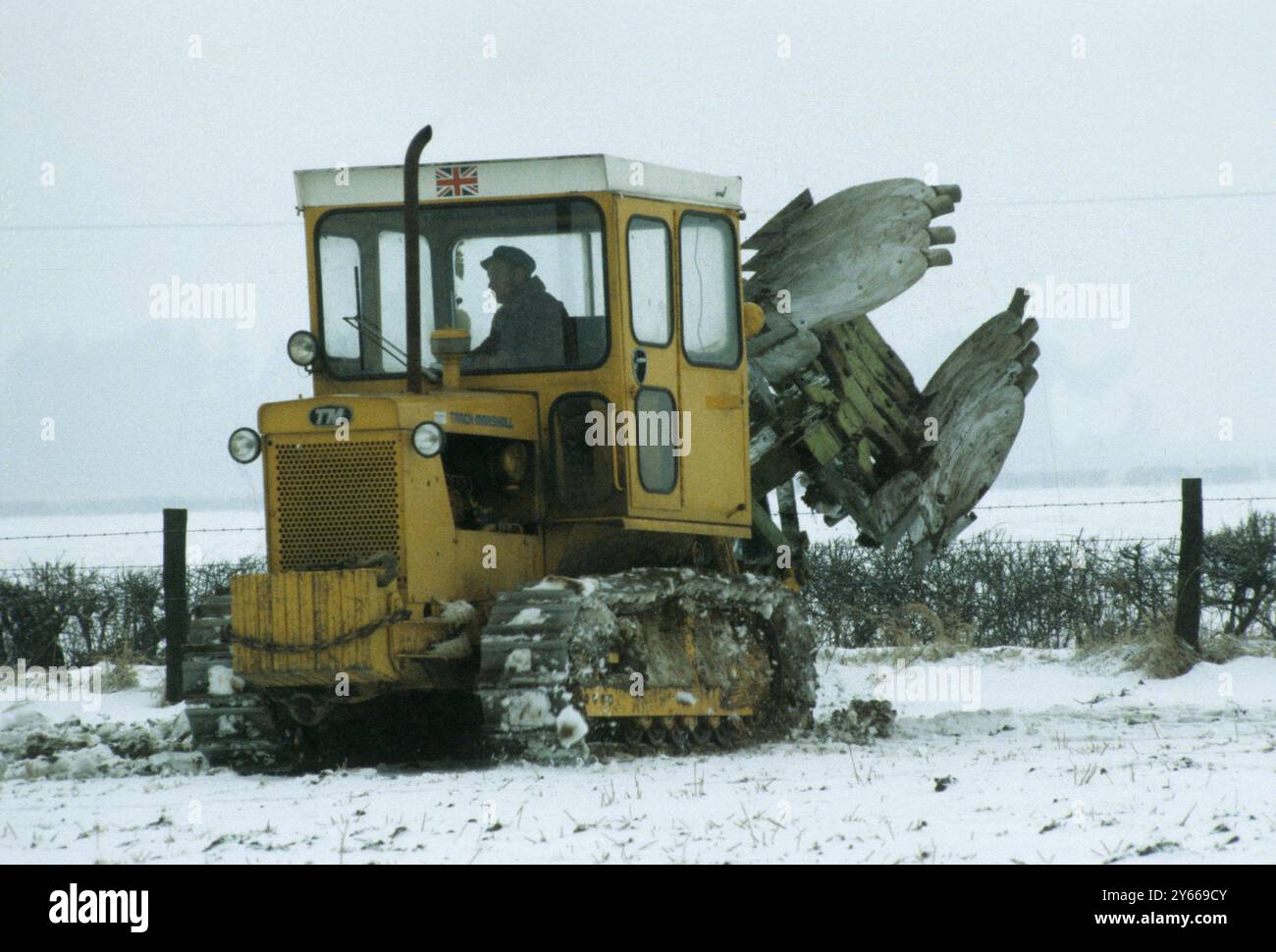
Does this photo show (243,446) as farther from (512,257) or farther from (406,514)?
(512,257)

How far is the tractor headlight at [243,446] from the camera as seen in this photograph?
952cm

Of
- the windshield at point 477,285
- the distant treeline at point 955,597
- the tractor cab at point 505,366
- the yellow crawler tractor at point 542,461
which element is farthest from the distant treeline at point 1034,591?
the windshield at point 477,285

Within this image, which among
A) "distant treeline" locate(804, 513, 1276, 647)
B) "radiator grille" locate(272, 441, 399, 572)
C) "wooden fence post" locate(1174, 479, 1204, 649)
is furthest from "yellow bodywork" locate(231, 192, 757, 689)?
"distant treeline" locate(804, 513, 1276, 647)

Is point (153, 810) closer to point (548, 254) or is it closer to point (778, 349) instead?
point (548, 254)

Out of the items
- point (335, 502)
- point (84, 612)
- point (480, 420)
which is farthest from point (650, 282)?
point (84, 612)

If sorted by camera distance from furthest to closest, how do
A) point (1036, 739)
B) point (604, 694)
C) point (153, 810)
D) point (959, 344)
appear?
1. point (959, 344)
2. point (1036, 739)
3. point (604, 694)
4. point (153, 810)

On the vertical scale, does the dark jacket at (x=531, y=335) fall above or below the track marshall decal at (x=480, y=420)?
above

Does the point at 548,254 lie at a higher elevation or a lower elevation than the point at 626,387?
higher

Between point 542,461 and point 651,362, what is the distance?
0.83 meters
